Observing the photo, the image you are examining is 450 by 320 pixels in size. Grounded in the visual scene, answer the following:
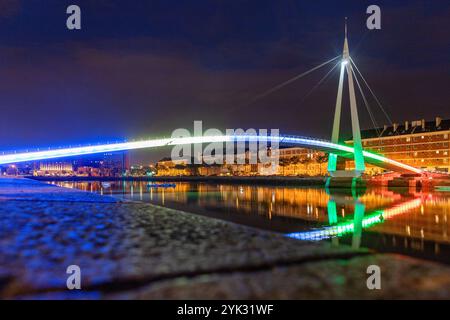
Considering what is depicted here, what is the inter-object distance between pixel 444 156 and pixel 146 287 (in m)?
91.7

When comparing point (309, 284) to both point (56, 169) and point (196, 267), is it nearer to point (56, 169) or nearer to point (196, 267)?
point (196, 267)

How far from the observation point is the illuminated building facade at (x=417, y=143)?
85875 millimetres

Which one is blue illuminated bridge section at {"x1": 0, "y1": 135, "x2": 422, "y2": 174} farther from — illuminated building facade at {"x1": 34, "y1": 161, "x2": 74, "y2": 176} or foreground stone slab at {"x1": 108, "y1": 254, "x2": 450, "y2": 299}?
illuminated building facade at {"x1": 34, "y1": 161, "x2": 74, "y2": 176}

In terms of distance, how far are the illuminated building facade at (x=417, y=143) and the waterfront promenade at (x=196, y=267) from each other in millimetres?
85797

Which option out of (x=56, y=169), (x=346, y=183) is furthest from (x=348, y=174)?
(x=56, y=169)

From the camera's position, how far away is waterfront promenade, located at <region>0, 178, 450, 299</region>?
5578 millimetres

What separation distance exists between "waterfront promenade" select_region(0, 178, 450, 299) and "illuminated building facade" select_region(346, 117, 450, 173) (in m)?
85.8

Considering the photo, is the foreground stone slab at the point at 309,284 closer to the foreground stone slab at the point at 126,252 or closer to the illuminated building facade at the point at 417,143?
the foreground stone slab at the point at 126,252

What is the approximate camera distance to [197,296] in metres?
5.40

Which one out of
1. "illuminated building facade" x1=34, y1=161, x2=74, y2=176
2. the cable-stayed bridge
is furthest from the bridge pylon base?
"illuminated building facade" x1=34, y1=161, x2=74, y2=176

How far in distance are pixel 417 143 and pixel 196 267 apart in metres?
95.7

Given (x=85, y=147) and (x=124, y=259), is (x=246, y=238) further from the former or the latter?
(x=85, y=147)
